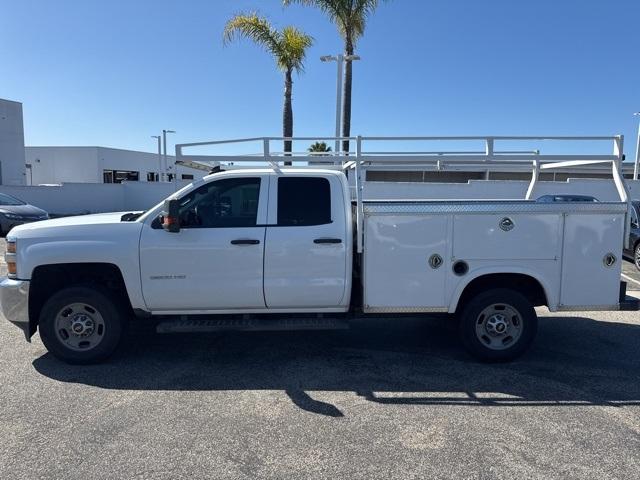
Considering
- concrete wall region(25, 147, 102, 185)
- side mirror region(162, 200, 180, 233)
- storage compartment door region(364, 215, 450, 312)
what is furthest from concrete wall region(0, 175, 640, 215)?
concrete wall region(25, 147, 102, 185)

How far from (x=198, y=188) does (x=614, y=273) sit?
14.2 feet

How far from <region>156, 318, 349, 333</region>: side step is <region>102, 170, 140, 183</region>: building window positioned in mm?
43552

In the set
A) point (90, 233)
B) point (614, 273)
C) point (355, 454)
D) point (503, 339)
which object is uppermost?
point (90, 233)

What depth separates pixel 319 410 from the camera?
13.5 feet

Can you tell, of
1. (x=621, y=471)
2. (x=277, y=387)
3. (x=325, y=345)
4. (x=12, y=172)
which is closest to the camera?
(x=621, y=471)

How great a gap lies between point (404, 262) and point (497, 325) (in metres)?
1.20

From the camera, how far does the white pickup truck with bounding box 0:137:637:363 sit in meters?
4.87

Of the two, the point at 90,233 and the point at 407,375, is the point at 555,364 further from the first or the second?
the point at 90,233

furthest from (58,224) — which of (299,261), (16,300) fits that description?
(299,261)

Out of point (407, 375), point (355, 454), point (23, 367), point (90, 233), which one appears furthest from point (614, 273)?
point (23, 367)

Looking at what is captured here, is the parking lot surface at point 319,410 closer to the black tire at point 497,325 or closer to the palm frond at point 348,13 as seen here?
the black tire at point 497,325

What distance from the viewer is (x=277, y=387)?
456 cm

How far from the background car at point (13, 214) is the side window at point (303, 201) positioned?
558 inches

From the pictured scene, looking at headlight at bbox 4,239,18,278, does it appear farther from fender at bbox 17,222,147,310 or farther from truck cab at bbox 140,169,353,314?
truck cab at bbox 140,169,353,314
